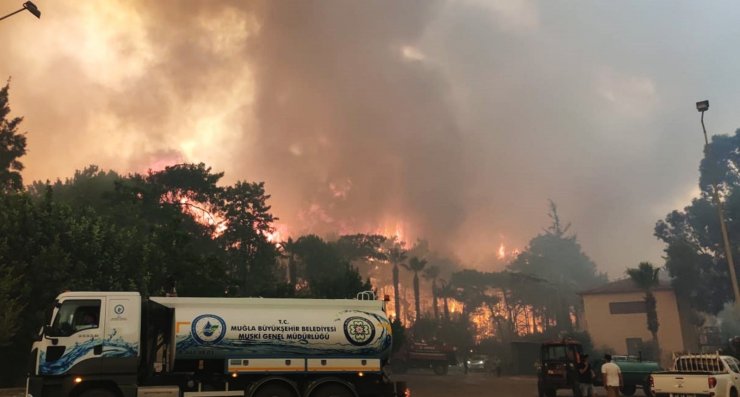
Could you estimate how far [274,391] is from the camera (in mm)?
13492

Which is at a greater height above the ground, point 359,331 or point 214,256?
point 214,256

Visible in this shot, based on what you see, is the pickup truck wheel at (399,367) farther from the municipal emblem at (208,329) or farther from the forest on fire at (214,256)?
the municipal emblem at (208,329)

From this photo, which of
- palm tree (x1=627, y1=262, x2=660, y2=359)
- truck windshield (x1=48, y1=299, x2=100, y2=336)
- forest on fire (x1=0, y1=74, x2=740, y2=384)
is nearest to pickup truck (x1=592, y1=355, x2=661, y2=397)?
forest on fire (x1=0, y1=74, x2=740, y2=384)

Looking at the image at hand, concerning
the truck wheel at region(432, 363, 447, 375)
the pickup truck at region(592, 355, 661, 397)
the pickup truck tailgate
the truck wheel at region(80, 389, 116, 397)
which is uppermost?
the truck wheel at region(80, 389, 116, 397)

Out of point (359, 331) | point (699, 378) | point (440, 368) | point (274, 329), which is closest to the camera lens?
point (274, 329)

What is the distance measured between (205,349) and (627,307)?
5814cm

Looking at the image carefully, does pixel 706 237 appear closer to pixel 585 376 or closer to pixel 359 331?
pixel 585 376

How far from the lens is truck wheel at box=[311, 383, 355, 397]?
13.7m

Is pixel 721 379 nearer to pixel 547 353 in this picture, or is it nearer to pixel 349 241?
pixel 547 353

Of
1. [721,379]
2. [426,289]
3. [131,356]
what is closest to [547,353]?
[721,379]

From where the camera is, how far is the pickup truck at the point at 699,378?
15.6 metres

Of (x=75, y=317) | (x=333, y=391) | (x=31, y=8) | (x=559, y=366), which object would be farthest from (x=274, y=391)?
(x=31, y=8)

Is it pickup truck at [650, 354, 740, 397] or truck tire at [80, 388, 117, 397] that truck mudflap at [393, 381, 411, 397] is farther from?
pickup truck at [650, 354, 740, 397]

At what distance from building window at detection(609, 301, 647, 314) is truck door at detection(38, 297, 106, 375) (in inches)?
2347
